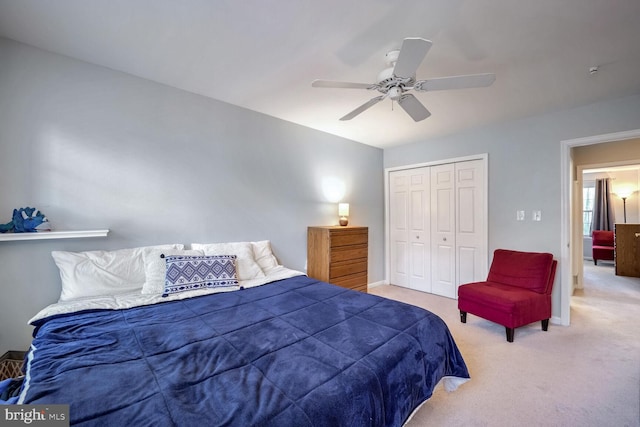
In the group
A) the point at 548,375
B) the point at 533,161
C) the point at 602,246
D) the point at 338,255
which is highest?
the point at 533,161

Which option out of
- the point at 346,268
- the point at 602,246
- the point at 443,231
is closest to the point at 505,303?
the point at 443,231

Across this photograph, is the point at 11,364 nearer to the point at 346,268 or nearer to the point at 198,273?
the point at 198,273

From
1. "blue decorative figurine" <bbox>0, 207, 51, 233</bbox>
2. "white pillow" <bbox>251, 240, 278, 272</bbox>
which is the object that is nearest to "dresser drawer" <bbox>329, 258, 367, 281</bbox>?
"white pillow" <bbox>251, 240, 278, 272</bbox>

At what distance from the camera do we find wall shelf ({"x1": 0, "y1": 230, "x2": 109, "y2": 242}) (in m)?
1.74

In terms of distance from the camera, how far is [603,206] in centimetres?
669

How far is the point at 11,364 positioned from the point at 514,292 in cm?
417

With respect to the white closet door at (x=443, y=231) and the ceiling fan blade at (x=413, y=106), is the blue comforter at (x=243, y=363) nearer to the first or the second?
the ceiling fan blade at (x=413, y=106)

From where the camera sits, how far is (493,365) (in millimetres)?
2182

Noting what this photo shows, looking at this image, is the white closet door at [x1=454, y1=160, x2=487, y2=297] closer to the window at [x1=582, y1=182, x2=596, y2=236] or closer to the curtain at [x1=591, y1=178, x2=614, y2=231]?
the curtain at [x1=591, y1=178, x2=614, y2=231]

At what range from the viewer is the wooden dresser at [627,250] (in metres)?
5.02

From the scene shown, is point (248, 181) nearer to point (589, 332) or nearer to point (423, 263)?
point (423, 263)

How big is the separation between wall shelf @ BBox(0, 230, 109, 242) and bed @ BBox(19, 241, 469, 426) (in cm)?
19

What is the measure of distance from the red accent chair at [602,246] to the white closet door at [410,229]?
5.17 m

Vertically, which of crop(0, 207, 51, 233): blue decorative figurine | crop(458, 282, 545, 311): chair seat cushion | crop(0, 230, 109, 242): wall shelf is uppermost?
crop(0, 207, 51, 233): blue decorative figurine
